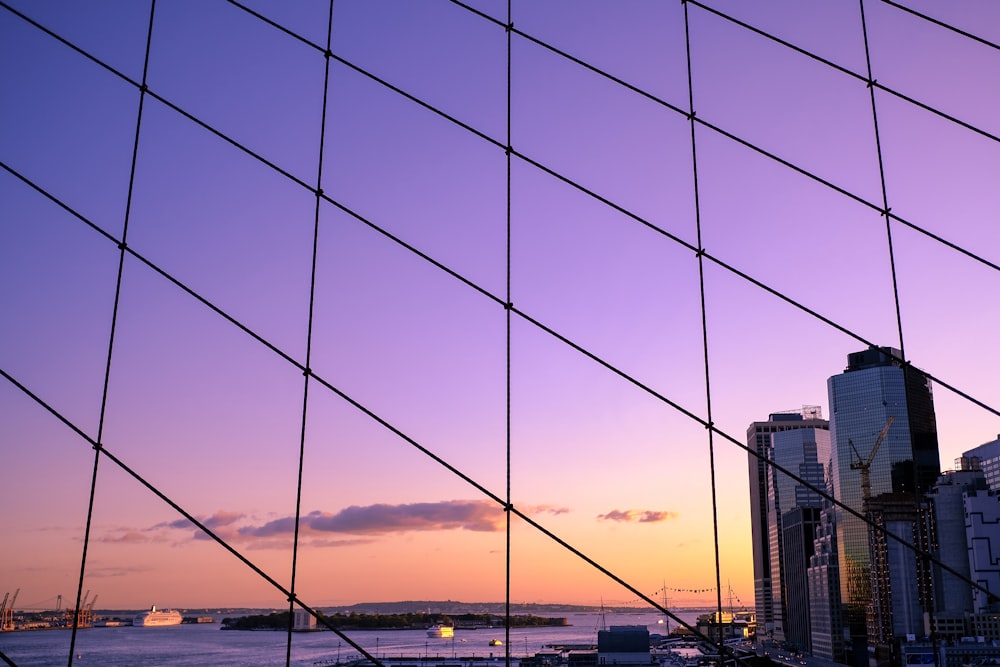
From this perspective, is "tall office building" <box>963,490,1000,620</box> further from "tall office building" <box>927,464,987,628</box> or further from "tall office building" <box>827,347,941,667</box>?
"tall office building" <box>827,347,941,667</box>

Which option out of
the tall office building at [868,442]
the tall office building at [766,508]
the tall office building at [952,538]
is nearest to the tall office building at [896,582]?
the tall office building at [952,538]

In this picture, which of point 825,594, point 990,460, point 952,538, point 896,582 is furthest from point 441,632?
point 990,460

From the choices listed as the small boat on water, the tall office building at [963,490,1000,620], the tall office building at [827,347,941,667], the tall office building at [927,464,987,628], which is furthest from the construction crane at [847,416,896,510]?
the small boat on water

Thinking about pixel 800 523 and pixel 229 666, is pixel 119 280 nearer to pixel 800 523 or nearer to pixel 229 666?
pixel 229 666

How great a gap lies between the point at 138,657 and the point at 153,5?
305 feet

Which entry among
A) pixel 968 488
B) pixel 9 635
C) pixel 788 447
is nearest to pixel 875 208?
pixel 968 488

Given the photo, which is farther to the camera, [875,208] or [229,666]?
[229,666]

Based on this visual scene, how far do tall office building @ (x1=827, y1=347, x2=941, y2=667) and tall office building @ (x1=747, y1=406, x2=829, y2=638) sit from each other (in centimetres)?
2470

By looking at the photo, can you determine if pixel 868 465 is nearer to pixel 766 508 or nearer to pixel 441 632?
pixel 766 508

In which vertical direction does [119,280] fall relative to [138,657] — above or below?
above

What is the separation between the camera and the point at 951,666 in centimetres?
8588

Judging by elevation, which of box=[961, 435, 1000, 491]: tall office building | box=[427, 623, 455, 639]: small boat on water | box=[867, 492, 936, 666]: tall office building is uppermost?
box=[961, 435, 1000, 491]: tall office building

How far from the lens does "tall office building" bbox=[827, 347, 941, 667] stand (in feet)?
424

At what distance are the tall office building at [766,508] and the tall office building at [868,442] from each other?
24.7 meters
